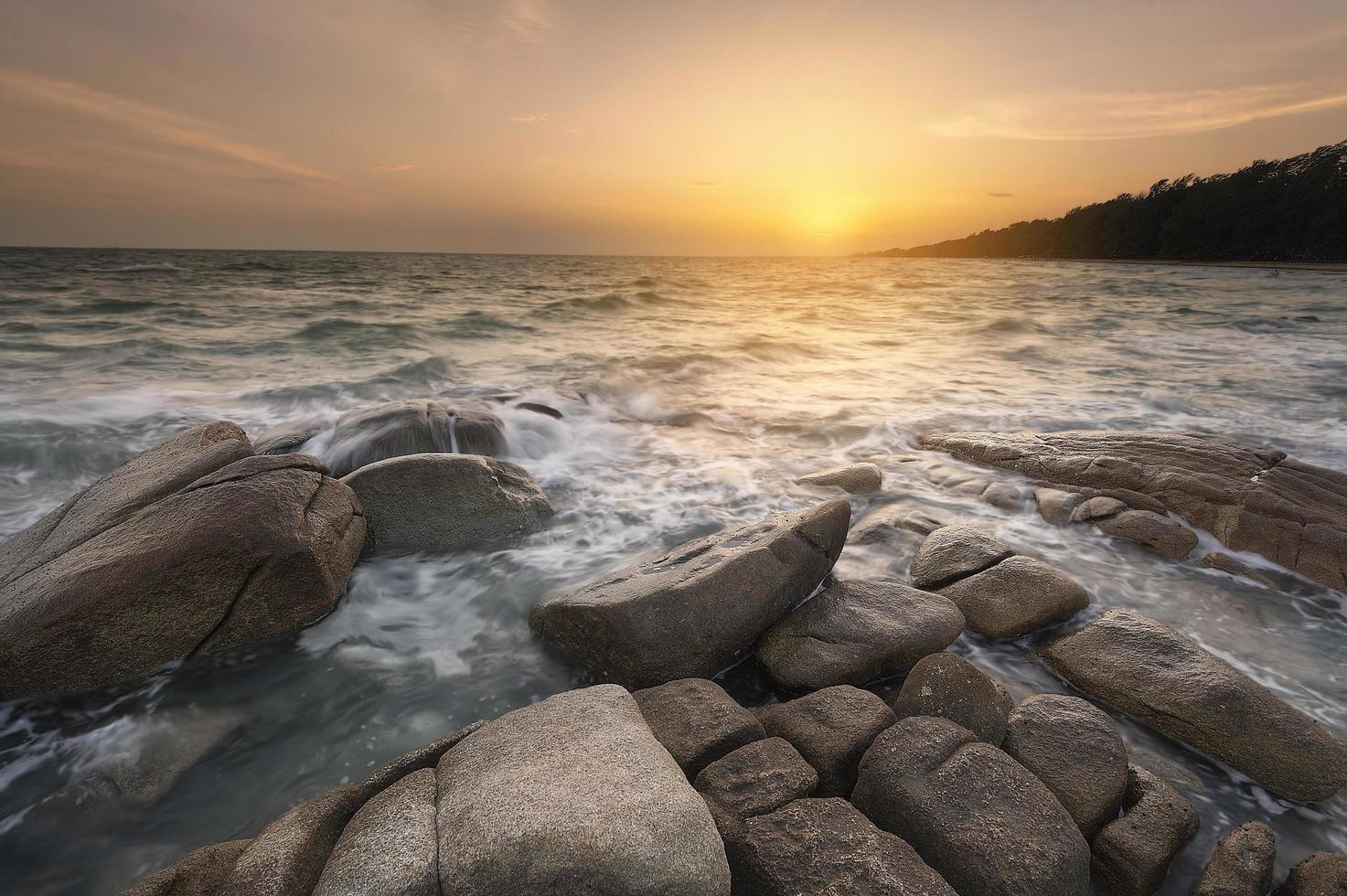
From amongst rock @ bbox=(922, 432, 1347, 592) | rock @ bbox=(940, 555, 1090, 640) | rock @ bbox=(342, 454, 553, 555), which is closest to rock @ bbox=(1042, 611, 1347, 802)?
rock @ bbox=(940, 555, 1090, 640)

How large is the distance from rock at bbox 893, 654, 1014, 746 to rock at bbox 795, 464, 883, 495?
3.25 meters

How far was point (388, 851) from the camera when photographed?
1.62 metres

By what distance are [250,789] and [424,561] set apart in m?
1.95

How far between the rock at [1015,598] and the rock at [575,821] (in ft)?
7.95

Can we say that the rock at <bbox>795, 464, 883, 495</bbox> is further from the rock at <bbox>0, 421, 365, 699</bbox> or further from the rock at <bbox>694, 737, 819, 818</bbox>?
the rock at <bbox>0, 421, 365, 699</bbox>

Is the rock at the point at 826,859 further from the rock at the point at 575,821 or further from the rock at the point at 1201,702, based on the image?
the rock at the point at 1201,702

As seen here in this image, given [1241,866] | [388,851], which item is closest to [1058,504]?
[1241,866]

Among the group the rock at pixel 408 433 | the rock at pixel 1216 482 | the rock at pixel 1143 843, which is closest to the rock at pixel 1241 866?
the rock at pixel 1143 843

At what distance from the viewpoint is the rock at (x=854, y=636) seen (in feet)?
9.92

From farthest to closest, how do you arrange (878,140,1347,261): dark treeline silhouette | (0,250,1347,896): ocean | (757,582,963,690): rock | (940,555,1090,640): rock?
(878,140,1347,261): dark treeline silhouette < (940,555,1090,640): rock < (757,582,963,690): rock < (0,250,1347,896): ocean

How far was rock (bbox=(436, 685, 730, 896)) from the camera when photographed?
5.00 feet

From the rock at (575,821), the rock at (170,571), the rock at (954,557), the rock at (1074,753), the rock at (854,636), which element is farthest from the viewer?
the rock at (954,557)

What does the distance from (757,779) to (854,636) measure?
4.05 ft

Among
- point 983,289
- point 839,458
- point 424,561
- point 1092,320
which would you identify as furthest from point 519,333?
point 983,289
